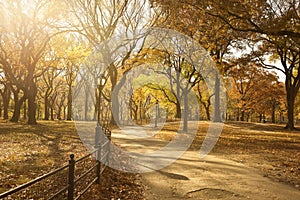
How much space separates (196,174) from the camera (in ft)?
34.8

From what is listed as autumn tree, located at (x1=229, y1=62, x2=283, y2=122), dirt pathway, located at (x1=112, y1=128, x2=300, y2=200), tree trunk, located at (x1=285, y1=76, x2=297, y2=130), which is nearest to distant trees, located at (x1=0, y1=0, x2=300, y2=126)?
tree trunk, located at (x1=285, y1=76, x2=297, y2=130)

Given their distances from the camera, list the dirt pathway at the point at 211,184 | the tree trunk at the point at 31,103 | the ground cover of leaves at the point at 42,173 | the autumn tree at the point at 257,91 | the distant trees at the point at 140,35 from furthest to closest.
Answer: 1. the autumn tree at the point at 257,91
2. the tree trunk at the point at 31,103
3. the distant trees at the point at 140,35
4. the dirt pathway at the point at 211,184
5. the ground cover of leaves at the point at 42,173

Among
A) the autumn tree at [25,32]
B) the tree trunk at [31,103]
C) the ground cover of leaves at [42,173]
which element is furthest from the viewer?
the tree trunk at [31,103]

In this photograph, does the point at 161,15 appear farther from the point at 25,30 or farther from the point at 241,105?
the point at 241,105

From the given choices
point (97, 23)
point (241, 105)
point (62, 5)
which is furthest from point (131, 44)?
point (241, 105)

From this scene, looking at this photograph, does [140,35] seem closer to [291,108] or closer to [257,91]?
[291,108]

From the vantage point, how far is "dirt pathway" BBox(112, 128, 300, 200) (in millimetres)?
8047

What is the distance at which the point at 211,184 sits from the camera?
9.19 metres

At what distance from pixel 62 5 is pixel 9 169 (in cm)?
→ 2265

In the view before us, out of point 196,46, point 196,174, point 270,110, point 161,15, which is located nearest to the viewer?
point 196,174

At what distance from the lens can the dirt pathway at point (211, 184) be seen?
805 cm

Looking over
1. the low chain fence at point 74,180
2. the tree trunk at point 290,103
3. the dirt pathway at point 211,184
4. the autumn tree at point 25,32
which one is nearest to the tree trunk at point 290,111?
the tree trunk at point 290,103

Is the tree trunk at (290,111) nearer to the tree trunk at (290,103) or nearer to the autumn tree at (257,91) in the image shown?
the tree trunk at (290,103)

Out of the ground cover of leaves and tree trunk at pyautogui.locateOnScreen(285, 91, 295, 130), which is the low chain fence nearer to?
the ground cover of leaves
